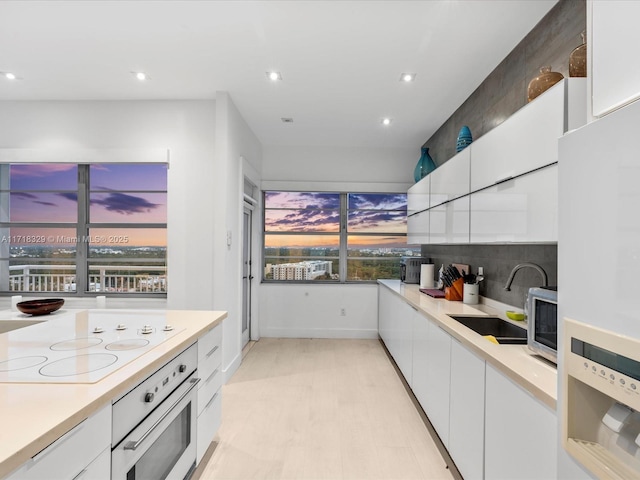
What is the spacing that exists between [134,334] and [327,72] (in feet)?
7.71

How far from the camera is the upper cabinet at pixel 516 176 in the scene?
1.57 m

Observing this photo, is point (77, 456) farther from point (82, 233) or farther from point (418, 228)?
point (418, 228)

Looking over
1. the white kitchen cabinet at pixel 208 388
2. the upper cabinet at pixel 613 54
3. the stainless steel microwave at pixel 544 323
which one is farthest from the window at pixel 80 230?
the upper cabinet at pixel 613 54

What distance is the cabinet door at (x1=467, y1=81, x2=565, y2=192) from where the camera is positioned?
1.58m

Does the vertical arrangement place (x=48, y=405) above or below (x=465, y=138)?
below

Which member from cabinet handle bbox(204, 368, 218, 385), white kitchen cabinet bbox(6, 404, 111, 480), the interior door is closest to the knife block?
cabinet handle bbox(204, 368, 218, 385)

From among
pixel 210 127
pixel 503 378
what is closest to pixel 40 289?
pixel 210 127

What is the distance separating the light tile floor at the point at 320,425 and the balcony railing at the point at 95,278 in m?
1.37

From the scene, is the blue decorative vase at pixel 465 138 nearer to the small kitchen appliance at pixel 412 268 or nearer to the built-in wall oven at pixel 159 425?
the small kitchen appliance at pixel 412 268

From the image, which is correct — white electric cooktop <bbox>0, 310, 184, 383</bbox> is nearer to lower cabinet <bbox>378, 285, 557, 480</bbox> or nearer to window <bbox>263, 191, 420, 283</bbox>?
lower cabinet <bbox>378, 285, 557, 480</bbox>

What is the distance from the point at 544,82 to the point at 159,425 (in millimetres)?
2411

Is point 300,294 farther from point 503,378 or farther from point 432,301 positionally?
point 503,378

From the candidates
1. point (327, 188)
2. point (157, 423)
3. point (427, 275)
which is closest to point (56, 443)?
point (157, 423)

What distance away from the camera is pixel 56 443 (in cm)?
91
